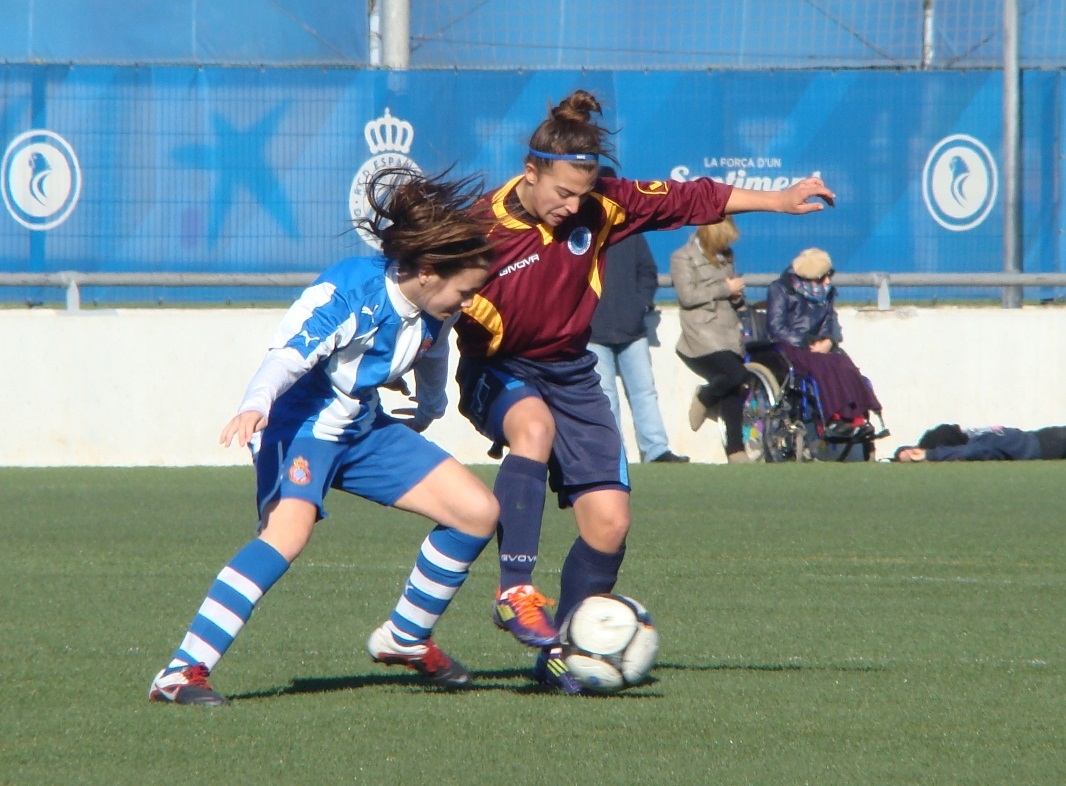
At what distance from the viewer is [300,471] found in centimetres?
440

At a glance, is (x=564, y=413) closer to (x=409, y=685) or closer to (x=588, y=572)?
(x=588, y=572)

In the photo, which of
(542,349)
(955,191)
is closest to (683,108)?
(955,191)

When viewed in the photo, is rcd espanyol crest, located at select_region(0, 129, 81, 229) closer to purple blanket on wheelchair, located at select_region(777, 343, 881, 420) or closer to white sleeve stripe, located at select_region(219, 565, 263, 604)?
purple blanket on wheelchair, located at select_region(777, 343, 881, 420)

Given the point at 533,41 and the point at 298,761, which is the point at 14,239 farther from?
the point at 298,761

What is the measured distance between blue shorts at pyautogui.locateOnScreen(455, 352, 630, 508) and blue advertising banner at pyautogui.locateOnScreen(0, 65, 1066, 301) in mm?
8194

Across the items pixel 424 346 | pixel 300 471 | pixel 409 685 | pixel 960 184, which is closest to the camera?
pixel 300 471

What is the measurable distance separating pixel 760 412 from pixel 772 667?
7.25m

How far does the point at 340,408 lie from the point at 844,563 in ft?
11.3

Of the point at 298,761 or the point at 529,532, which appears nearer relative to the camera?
the point at 298,761

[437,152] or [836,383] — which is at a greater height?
[437,152]

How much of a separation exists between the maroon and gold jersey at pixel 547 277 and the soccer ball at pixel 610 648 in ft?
2.84

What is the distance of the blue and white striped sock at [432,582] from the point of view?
4586mm

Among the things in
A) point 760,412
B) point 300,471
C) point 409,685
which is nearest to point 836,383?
point 760,412

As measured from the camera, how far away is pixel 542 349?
201 inches
